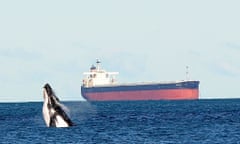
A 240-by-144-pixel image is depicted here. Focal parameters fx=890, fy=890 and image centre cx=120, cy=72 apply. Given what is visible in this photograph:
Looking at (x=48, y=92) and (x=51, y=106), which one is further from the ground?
(x=48, y=92)

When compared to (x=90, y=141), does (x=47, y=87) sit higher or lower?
higher

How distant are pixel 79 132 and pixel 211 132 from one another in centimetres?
1118

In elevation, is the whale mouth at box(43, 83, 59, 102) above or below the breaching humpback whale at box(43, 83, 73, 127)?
above

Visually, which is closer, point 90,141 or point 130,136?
point 90,141

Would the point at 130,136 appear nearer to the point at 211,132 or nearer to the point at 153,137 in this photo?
the point at 153,137

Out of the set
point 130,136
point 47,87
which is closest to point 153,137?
point 130,136

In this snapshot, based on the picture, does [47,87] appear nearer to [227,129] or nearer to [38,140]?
[38,140]

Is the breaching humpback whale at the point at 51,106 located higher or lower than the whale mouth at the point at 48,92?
lower

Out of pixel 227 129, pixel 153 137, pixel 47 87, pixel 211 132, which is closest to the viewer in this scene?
pixel 47 87

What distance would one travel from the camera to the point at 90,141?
63.4 m

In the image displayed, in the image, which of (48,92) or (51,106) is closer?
(48,92)

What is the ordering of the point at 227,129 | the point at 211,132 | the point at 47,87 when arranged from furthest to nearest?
the point at 227,129
the point at 211,132
the point at 47,87

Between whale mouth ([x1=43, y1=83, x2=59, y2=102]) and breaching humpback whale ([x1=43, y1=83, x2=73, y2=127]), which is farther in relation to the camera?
breaching humpback whale ([x1=43, y1=83, x2=73, y2=127])

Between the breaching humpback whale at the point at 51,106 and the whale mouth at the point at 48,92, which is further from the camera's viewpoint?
the breaching humpback whale at the point at 51,106
